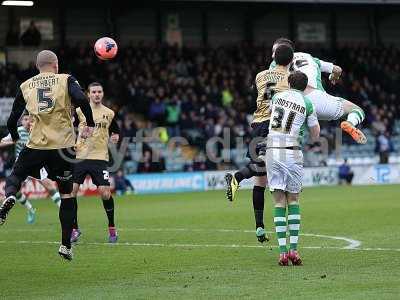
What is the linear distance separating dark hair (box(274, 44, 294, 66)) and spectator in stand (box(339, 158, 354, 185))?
25149mm

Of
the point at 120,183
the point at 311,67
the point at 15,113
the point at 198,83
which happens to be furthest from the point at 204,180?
the point at 15,113

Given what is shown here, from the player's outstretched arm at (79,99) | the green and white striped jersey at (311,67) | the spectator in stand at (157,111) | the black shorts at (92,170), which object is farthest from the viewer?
the spectator in stand at (157,111)

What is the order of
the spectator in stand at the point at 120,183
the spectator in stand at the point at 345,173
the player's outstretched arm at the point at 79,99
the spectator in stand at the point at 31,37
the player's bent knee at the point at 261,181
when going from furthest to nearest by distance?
the spectator in stand at the point at 31,37
the spectator in stand at the point at 345,173
the spectator in stand at the point at 120,183
the player's bent knee at the point at 261,181
the player's outstretched arm at the point at 79,99

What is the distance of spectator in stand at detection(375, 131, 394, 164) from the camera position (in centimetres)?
3803

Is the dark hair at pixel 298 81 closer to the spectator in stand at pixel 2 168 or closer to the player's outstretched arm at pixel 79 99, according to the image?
the player's outstretched arm at pixel 79 99

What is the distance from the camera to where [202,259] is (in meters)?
12.3

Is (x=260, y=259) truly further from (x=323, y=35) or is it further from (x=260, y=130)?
(x=323, y=35)

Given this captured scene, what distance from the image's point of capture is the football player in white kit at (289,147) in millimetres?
11414

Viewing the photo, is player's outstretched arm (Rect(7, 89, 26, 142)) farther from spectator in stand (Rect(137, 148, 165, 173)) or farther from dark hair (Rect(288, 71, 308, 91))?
spectator in stand (Rect(137, 148, 165, 173))

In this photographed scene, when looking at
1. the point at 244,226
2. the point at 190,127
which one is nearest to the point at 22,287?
the point at 244,226

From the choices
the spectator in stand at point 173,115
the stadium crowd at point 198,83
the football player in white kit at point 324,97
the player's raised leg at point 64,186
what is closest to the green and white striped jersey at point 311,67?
the football player in white kit at point 324,97

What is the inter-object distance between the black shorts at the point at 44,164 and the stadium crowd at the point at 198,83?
2226 cm

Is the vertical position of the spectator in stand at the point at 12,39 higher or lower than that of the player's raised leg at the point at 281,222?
higher

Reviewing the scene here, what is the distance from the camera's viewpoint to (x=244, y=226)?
17.6 metres
